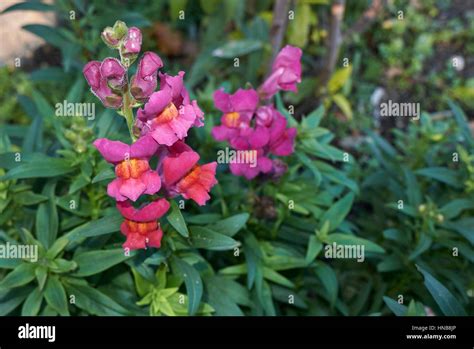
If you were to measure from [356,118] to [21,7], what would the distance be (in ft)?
6.61

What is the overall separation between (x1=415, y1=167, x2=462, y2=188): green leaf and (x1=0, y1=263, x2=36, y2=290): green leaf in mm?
1525

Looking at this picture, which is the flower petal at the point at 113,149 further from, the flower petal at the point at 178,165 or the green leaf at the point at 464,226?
the green leaf at the point at 464,226

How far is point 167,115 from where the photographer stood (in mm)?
2061

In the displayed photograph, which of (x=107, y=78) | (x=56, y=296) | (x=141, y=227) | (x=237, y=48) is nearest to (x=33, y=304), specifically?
(x=56, y=296)

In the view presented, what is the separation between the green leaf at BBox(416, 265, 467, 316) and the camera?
2324 millimetres

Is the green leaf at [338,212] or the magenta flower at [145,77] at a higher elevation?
the magenta flower at [145,77]

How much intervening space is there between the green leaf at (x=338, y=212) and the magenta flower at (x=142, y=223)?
0.80 metres

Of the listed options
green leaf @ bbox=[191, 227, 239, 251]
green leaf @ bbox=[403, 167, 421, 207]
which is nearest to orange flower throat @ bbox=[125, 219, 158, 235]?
green leaf @ bbox=[191, 227, 239, 251]

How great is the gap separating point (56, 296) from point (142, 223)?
0.46 metres

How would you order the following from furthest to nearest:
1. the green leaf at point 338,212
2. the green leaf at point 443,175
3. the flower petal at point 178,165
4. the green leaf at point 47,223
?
the green leaf at point 443,175, the green leaf at point 338,212, the green leaf at point 47,223, the flower petal at point 178,165

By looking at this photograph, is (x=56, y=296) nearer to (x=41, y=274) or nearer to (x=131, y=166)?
(x=41, y=274)

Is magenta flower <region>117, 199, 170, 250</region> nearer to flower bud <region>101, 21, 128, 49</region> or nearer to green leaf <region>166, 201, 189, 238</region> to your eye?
green leaf <region>166, 201, 189, 238</region>

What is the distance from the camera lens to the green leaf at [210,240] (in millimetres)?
2336

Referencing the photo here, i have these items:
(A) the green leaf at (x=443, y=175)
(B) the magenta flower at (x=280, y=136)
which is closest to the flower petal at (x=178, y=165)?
(B) the magenta flower at (x=280, y=136)
